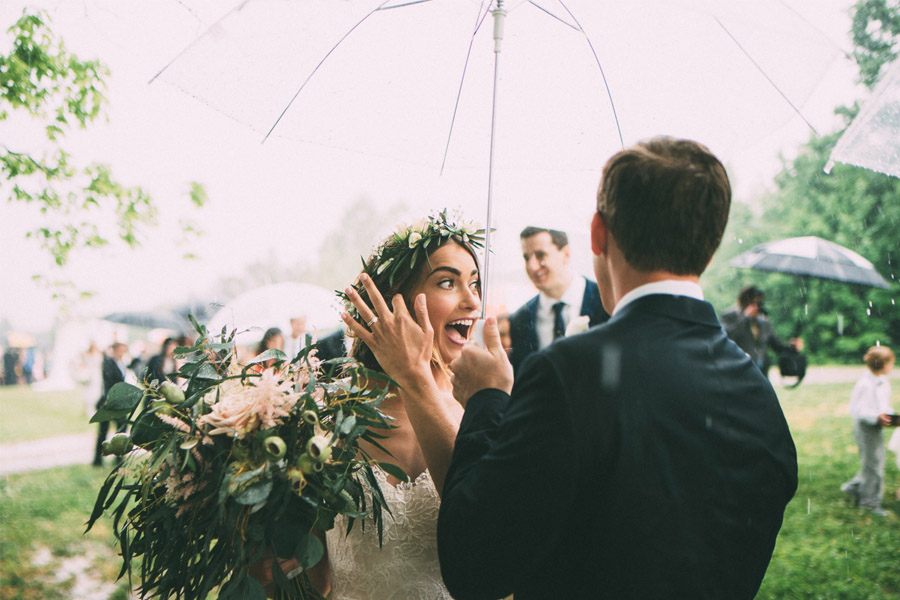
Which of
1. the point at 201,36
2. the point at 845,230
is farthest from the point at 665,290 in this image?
the point at 845,230

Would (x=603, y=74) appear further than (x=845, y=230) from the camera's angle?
No

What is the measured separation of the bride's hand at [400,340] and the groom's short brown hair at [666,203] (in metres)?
0.75

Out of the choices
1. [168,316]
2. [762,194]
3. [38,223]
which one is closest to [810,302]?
[762,194]

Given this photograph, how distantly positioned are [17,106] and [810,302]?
3088 centimetres

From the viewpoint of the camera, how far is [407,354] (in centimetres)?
210

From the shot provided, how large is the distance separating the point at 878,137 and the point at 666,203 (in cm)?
220

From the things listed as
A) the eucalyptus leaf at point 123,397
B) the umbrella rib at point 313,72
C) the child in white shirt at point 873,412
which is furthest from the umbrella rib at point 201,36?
the child in white shirt at point 873,412

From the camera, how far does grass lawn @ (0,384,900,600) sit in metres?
6.61

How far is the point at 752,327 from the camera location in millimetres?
9227

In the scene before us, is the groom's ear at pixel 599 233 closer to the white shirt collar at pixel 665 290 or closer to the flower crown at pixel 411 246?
the white shirt collar at pixel 665 290

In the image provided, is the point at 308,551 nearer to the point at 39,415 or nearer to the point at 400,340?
→ the point at 400,340

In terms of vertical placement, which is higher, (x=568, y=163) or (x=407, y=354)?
(x=568, y=163)

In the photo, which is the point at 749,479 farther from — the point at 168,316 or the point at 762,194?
the point at 762,194

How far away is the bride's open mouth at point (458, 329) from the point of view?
272 centimetres
